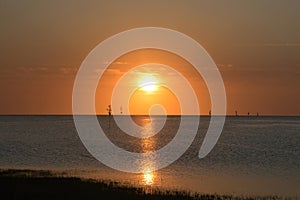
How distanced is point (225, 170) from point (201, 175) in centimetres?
580

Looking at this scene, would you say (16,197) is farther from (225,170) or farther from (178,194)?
(225,170)

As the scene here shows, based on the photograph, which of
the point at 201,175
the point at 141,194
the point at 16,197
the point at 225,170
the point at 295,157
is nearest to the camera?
the point at 16,197

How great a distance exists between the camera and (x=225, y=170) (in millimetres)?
58406

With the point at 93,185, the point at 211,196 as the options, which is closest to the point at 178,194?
the point at 211,196

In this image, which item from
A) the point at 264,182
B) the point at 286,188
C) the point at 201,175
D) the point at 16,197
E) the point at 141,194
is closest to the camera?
the point at 16,197

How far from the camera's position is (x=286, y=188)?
148ft

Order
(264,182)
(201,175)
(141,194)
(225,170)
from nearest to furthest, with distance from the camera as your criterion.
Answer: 1. (141,194)
2. (264,182)
3. (201,175)
4. (225,170)

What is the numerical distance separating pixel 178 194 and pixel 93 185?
6530 millimetres

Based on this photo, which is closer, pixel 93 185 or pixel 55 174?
pixel 93 185

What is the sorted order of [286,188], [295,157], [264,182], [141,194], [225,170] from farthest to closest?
1. [295,157]
2. [225,170]
3. [264,182]
4. [286,188]
5. [141,194]

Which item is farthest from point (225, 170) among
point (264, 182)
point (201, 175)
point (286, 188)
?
point (286, 188)

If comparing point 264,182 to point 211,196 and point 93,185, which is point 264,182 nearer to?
point 211,196

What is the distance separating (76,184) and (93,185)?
1314 millimetres

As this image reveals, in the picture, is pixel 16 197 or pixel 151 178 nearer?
pixel 16 197
